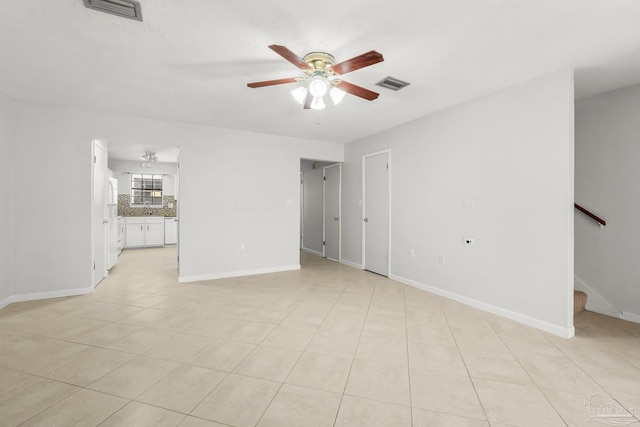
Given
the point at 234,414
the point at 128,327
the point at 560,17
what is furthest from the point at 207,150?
the point at 560,17

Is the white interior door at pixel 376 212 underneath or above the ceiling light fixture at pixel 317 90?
underneath

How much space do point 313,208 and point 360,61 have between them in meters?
5.17

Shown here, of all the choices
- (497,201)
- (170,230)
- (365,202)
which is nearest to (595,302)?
(497,201)

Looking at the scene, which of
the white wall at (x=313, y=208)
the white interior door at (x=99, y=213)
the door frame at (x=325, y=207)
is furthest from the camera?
the white wall at (x=313, y=208)

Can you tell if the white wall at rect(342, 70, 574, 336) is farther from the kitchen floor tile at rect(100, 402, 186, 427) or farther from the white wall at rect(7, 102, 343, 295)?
the kitchen floor tile at rect(100, 402, 186, 427)

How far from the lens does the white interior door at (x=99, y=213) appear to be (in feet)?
13.5

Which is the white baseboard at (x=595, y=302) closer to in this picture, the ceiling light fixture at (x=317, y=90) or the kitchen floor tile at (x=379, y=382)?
the kitchen floor tile at (x=379, y=382)

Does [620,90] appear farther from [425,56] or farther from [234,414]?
[234,414]

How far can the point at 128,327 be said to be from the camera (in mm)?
2816

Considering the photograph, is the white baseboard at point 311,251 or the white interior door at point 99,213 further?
the white baseboard at point 311,251

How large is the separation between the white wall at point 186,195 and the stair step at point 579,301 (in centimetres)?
395

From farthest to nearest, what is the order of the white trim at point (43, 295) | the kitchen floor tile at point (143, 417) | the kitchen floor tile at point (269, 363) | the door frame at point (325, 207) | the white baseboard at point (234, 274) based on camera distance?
the door frame at point (325, 207)
the white baseboard at point (234, 274)
the white trim at point (43, 295)
the kitchen floor tile at point (269, 363)
the kitchen floor tile at point (143, 417)

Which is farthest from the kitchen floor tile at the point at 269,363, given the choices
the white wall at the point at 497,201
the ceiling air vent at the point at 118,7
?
the ceiling air vent at the point at 118,7

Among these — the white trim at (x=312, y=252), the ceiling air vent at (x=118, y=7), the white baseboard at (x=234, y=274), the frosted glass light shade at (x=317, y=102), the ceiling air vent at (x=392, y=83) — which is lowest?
the white baseboard at (x=234, y=274)
